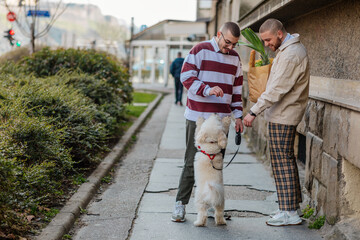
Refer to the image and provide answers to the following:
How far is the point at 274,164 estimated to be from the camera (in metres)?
5.08

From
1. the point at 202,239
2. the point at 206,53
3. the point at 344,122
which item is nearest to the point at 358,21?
the point at 344,122

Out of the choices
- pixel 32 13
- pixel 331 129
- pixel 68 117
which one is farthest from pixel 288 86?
pixel 32 13

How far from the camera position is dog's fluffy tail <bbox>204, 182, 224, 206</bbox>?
15.4 feet

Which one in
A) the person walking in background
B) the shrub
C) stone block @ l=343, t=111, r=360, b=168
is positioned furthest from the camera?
the person walking in background

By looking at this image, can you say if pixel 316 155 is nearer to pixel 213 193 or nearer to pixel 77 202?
pixel 213 193

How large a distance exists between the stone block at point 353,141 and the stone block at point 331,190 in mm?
352

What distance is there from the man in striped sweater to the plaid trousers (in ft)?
1.23

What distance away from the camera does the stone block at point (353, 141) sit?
4.13 metres

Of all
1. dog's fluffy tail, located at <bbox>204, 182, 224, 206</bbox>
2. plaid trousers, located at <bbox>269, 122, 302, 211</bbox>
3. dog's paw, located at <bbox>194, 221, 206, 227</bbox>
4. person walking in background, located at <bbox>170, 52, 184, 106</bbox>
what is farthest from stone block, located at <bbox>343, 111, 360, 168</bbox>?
person walking in background, located at <bbox>170, 52, 184, 106</bbox>

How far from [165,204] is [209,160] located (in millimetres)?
1278

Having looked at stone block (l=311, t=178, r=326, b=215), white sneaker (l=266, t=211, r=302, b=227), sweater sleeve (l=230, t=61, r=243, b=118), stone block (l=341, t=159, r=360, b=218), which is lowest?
white sneaker (l=266, t=211, r=302, b=227)

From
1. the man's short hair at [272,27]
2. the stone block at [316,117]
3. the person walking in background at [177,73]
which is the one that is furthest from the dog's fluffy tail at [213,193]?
the person walking in background at [177,73]

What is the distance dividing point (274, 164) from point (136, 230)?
152 cm

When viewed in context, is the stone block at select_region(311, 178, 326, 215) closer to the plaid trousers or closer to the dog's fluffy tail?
the plaid trousers
